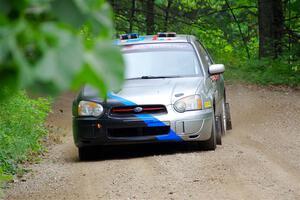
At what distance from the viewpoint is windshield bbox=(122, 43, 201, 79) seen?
35.0ft

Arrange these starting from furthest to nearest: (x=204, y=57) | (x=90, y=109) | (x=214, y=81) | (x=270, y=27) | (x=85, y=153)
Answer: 1. (x=270, y=27)
2. (x=204, y=57)
3. (x=214, y=81)
4. (x=85, y=153)
5. (x=90, y=109)

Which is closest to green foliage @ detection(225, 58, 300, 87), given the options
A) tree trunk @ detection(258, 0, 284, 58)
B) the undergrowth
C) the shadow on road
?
the undergrowth

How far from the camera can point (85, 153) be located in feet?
33.8

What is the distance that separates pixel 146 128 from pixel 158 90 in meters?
0.54

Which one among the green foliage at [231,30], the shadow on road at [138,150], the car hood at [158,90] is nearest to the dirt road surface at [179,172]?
the shadow on road at [138,150]

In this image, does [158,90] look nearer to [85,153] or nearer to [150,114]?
[150,114]

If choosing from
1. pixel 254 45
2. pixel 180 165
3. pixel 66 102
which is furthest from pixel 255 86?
pixel 254 45

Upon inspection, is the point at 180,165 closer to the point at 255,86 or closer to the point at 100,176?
the point at 100,176

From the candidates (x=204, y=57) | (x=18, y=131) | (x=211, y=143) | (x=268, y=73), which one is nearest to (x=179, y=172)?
(x=211, y=143)

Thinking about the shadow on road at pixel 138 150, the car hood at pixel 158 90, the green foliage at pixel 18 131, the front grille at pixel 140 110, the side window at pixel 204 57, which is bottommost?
the shadow on road at pixel 138 150

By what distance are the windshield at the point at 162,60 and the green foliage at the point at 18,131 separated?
1585mm

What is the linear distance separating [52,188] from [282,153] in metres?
3.32

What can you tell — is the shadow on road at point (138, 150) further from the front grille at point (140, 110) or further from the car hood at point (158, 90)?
the car hood at point (158, 90)

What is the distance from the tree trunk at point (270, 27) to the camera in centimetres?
2211
